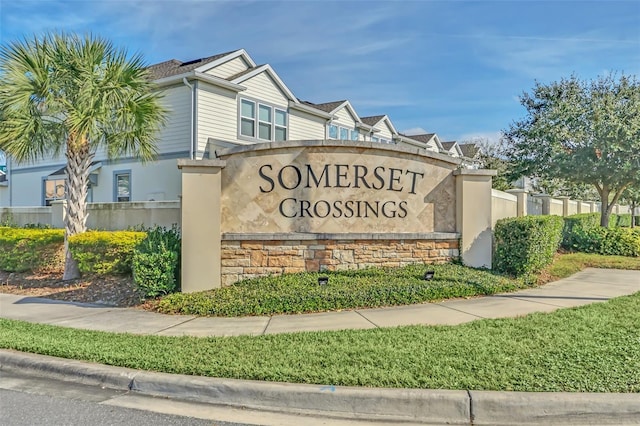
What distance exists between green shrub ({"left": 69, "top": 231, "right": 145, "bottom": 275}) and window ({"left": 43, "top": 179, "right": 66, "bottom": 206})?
42.5 feet

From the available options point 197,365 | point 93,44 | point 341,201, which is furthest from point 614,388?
point 93,44

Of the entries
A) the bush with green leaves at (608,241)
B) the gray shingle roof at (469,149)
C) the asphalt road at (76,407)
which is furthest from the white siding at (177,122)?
the gray shingle roof at (469,149)

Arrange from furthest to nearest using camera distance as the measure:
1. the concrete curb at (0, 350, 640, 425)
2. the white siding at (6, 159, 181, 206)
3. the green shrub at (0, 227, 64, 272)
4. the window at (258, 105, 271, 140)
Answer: the window at (258, 105, 271, 140), the white siding at (6, 159, 181, 206), the green shrub at (0, 227, 64, 272), the concrete curb at (0, 350, 640, 425)

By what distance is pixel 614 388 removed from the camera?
403cm

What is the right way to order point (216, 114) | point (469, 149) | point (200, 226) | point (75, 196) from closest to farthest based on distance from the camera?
point (200, 226) < point (75, 196) < point (216, 114) < point (469, 149)

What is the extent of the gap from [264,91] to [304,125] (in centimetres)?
324

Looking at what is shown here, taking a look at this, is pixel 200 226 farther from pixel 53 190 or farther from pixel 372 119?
pixel 372 119

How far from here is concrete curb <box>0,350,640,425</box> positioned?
12.4 feet

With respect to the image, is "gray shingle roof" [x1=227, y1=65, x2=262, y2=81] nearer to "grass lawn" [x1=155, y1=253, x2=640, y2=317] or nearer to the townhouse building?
the townhouse building

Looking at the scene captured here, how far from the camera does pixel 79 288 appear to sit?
31.7 ft

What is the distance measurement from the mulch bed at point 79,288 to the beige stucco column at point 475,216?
6.63 m

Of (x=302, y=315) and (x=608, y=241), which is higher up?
(x=608, y=241)

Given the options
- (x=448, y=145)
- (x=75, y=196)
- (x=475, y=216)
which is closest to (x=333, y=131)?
(x=475, y=216)

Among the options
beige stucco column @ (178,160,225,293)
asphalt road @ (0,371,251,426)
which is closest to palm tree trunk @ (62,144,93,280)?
beige stucco column @ (178,160,225,293)
